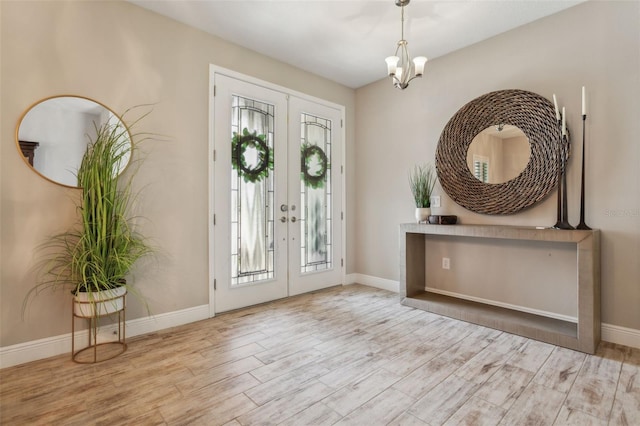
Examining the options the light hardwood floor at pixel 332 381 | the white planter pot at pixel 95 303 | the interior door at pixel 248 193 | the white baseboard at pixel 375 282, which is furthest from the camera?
the white baseboard at pixel 375 282

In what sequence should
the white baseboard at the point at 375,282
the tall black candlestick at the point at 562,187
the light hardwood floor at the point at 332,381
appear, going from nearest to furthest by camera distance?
the light hardwood floor at the point at 332,381, the tall black candlestick at the point at 562,187, the white baseboard at the point at 375,282

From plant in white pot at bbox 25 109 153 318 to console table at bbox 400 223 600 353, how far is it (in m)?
2.62

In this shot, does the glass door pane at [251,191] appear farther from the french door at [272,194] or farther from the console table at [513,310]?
the console table at [513,310]

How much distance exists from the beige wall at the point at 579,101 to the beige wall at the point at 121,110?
6.19 ft

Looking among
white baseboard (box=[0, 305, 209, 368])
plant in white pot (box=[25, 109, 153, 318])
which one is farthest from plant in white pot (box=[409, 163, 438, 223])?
plant in white pot (box=[25, 109, 153, 318])

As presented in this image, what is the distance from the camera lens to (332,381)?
6.24 ft

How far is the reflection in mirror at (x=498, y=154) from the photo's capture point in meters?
2.83

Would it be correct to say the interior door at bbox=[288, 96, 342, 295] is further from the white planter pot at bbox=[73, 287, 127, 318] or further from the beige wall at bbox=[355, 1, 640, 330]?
the white planter pot at bbox=[73, 287, 127, 318]

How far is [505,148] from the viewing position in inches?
115

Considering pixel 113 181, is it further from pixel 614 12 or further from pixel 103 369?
pixel 614 12

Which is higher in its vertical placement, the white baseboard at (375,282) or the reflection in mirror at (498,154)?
the reflection in mirror at (498,154)

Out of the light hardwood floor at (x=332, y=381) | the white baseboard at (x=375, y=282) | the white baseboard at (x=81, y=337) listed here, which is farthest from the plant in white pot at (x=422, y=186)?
the white baseboard at (x=81, y=337)

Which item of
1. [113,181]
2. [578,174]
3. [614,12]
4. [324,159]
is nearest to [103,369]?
[113,181]

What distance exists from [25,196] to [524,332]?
12.8 ft
